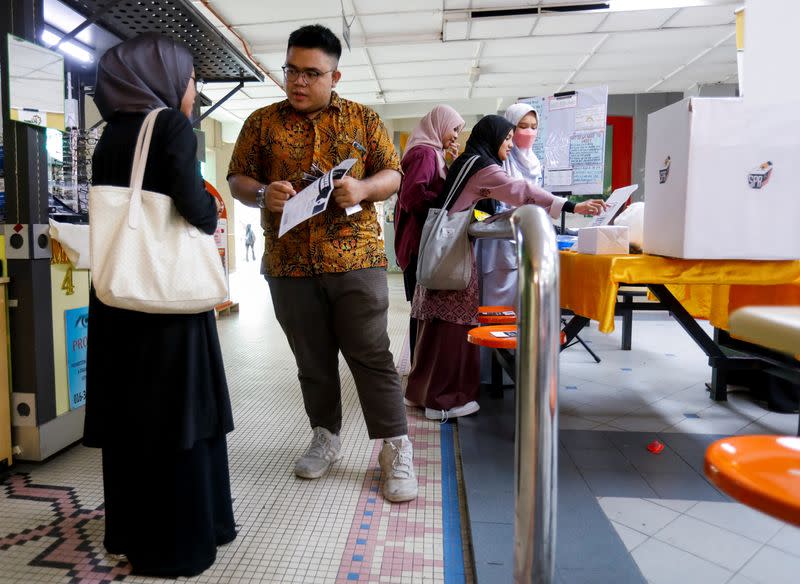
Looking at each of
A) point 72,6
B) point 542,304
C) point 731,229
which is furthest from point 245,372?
point 542,304

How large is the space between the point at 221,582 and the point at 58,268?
138 centimetres

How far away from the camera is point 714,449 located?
22.9 inches

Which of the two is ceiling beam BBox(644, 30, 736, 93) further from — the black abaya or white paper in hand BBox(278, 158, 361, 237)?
the black abaya

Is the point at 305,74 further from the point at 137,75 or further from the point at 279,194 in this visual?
the point at 137,75

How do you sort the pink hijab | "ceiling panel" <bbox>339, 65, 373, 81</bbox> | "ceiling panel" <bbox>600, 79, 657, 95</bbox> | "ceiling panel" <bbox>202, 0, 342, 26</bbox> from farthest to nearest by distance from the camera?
1. "ceiling panel" <bbox>600, 79, 657, 95</bbox>
2. "ceiling panel" <bbox>339, 65, 373, 81</bbox>
3. "ceiling panel" <bbox>202, 0, 342, 26</bbox>
4. the pink hijab

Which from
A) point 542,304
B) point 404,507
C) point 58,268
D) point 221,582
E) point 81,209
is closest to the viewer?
point 542,304

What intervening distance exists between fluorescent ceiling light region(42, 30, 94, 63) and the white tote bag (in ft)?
4.21

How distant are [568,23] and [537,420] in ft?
19.7

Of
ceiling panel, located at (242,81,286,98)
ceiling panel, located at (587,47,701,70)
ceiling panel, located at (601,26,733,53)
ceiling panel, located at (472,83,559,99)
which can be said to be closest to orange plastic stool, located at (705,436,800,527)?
ceiling panel, located at (601,26,733,53)

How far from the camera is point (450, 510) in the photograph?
64.1 inches

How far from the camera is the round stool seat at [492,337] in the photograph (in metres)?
1.99

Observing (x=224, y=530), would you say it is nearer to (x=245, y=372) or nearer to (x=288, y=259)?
(x=288, y=259)

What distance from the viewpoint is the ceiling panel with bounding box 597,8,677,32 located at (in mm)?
5340

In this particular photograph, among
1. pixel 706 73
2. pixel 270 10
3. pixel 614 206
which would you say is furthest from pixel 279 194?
pixel 706 73
